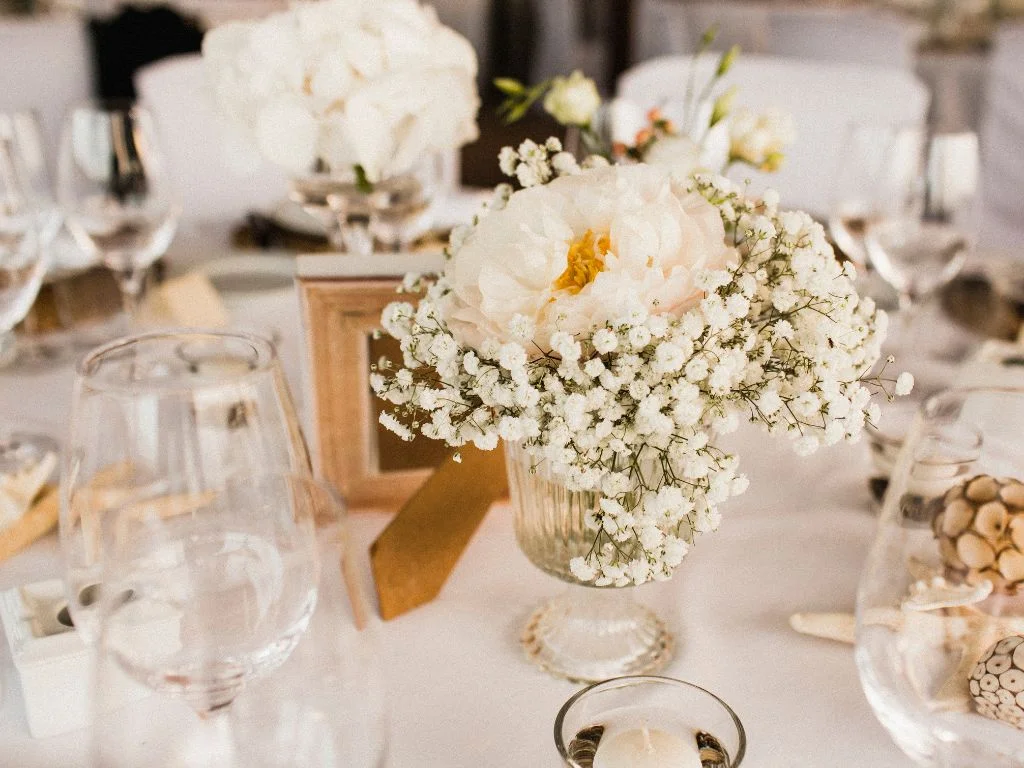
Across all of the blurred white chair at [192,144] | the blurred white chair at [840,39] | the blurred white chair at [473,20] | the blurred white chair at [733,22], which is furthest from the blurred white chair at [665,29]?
the blurred white chair at [192,144]

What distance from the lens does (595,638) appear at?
76 centimetres

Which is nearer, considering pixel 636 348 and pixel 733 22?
pixel 636 348

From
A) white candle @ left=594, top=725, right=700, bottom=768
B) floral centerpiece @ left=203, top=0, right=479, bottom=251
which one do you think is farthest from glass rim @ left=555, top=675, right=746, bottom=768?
floral centerpiece @ left=203, top=0, right=479, bottom=251

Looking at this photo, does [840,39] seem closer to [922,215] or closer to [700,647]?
[922,215]

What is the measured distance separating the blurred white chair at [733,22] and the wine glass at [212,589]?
425 cm

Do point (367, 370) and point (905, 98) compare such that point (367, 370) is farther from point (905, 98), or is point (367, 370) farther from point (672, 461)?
point (905, 98)

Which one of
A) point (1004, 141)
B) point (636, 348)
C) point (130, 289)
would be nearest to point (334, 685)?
point (636, 348)

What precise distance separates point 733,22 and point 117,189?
158 inches

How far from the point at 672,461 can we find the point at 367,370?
380 millimetres

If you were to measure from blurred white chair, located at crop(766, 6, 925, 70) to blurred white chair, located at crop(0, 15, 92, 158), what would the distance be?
2669 mm

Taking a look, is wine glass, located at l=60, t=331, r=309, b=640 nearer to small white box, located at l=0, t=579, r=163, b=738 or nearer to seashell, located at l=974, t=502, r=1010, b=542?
small white box, located at l=0, t=579, r=163, b=738

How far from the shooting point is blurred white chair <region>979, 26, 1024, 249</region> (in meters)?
2.96

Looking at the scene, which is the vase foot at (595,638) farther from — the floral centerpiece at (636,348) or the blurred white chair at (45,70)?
the blurred white chair at (45,70)

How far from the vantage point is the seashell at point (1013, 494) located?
544 mm
